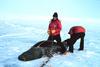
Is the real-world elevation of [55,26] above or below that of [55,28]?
above

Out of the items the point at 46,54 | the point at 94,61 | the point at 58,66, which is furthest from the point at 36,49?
the point at 94,61

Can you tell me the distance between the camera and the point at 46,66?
9570mm

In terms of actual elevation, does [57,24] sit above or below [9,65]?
above

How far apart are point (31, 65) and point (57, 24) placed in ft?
9.82

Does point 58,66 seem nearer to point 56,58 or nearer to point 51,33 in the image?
point 56,58

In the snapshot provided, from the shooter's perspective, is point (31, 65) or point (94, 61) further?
point (94, 61)

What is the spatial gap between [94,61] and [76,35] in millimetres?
1969

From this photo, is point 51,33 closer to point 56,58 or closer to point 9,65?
point 56,58

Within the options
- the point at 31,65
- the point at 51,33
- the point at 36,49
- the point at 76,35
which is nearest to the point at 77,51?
the point at 76,35

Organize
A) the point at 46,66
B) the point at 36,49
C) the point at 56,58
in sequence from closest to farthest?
1. the point at 46,66
2. the point at 36,49
3. the point at 56,58

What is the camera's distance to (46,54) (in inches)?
440

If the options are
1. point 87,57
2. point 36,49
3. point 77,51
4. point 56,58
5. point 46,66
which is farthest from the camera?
point 77,51

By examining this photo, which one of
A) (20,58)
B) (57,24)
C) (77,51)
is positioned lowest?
(77,51)

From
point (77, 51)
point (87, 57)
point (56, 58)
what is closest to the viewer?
point (56, 58)
